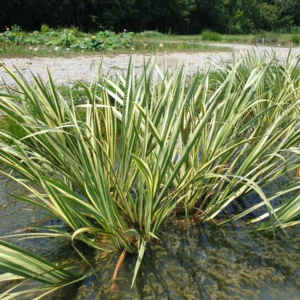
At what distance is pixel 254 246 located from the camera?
1567 millimetres

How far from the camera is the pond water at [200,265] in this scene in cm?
131

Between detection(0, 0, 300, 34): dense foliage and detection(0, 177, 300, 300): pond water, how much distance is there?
15259 mm

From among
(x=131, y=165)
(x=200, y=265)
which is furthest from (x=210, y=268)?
(x=131, y=165)

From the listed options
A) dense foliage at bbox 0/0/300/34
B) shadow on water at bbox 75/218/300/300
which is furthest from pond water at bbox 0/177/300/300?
dense foliage at bbox 0/0/300/34

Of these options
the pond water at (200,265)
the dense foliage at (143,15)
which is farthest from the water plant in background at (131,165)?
the dense foliage at (143,15)

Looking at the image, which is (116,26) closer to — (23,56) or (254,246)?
(23,56)

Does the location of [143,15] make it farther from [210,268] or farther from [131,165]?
[210,268]

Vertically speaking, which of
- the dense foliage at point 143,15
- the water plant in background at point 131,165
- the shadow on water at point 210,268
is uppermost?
the water plant in background at point 131,165

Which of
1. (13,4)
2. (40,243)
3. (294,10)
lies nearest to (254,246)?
(40,243)

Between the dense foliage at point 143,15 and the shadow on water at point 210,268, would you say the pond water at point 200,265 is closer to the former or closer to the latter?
the shadow on water at point 210,268

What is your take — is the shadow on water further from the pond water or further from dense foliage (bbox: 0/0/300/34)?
dense foliage (bbox: 0/0/300/34)

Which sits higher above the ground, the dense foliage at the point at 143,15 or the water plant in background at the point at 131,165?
the water plant in background at the point at 131,165

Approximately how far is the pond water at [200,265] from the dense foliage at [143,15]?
15.3 metres

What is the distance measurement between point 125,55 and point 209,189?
718 centimetres
